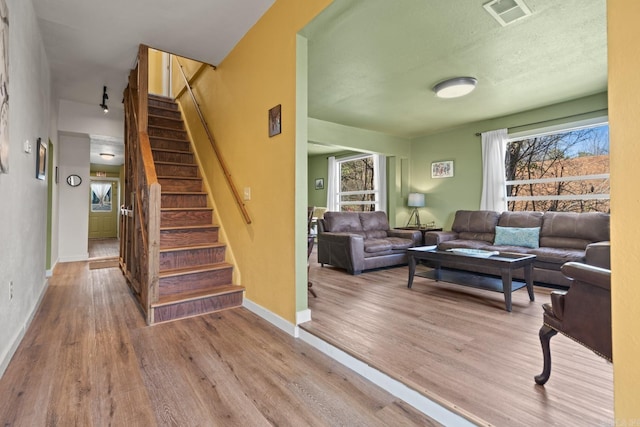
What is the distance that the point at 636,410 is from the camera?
919 mm

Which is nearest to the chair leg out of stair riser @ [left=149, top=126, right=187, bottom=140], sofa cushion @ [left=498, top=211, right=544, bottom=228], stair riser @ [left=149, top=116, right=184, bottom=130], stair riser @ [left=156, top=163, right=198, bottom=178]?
sofa cushion @ [left=498, top=211, right=544, bottom=228]

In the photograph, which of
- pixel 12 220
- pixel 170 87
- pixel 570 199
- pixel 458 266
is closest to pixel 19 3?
pixel 12 220

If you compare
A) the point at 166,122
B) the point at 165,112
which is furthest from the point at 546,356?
the point at 165,112

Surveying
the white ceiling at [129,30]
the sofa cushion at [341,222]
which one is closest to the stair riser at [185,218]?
the white ceiling at [129,30]

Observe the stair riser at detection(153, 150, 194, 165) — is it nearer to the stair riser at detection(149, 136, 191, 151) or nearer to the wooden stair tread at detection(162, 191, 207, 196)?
the stair riser at detection(149, 136, 191, 151)

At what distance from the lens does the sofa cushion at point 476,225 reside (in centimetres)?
493

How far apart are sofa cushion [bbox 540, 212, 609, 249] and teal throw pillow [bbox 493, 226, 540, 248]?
14 cm

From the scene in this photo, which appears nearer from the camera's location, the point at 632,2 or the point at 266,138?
the point at 632,2

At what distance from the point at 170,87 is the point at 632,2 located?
6.55m

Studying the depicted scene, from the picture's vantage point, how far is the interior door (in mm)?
9930

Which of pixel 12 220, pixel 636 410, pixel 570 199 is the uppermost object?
pixel 570 199

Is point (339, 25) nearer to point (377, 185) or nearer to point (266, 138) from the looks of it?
point (266, 138)

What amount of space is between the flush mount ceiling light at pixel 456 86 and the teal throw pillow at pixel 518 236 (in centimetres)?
221

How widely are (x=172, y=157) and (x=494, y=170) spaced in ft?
17.4
